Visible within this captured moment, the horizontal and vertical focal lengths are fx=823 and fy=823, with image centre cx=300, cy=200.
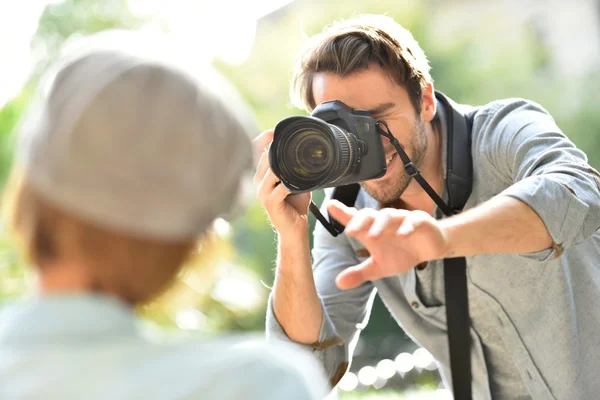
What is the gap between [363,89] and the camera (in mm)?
1802

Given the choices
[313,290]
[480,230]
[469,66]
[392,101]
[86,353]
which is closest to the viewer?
[86,353]

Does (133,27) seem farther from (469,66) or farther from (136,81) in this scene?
(136,81)

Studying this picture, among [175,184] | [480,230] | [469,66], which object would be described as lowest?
[469,66]

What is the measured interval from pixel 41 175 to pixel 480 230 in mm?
740

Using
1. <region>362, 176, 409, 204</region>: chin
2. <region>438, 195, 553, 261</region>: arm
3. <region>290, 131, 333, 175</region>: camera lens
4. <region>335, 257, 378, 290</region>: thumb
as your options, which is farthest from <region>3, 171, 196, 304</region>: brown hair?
<region>362, 176, 409, 204</region>: chin

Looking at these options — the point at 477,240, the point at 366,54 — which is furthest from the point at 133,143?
the point at 366,54

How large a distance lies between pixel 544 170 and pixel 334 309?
0.61m

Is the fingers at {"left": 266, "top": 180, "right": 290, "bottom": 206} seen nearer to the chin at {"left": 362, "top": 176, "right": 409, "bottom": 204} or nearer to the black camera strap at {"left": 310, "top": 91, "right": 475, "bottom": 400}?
the black camera strap at {"left": 310, "top": 91, "right": 475, "bottom": 400}

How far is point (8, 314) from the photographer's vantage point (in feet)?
2.07

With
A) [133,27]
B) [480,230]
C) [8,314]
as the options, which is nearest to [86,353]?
[8,314]

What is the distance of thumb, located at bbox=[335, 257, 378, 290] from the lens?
97 centimetres

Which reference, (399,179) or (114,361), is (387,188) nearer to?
(399,179)

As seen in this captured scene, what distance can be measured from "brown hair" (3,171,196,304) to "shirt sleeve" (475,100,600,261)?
79 cm

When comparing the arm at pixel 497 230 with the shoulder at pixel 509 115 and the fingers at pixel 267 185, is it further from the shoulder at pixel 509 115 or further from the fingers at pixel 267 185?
the fingers at pixel 267 185
